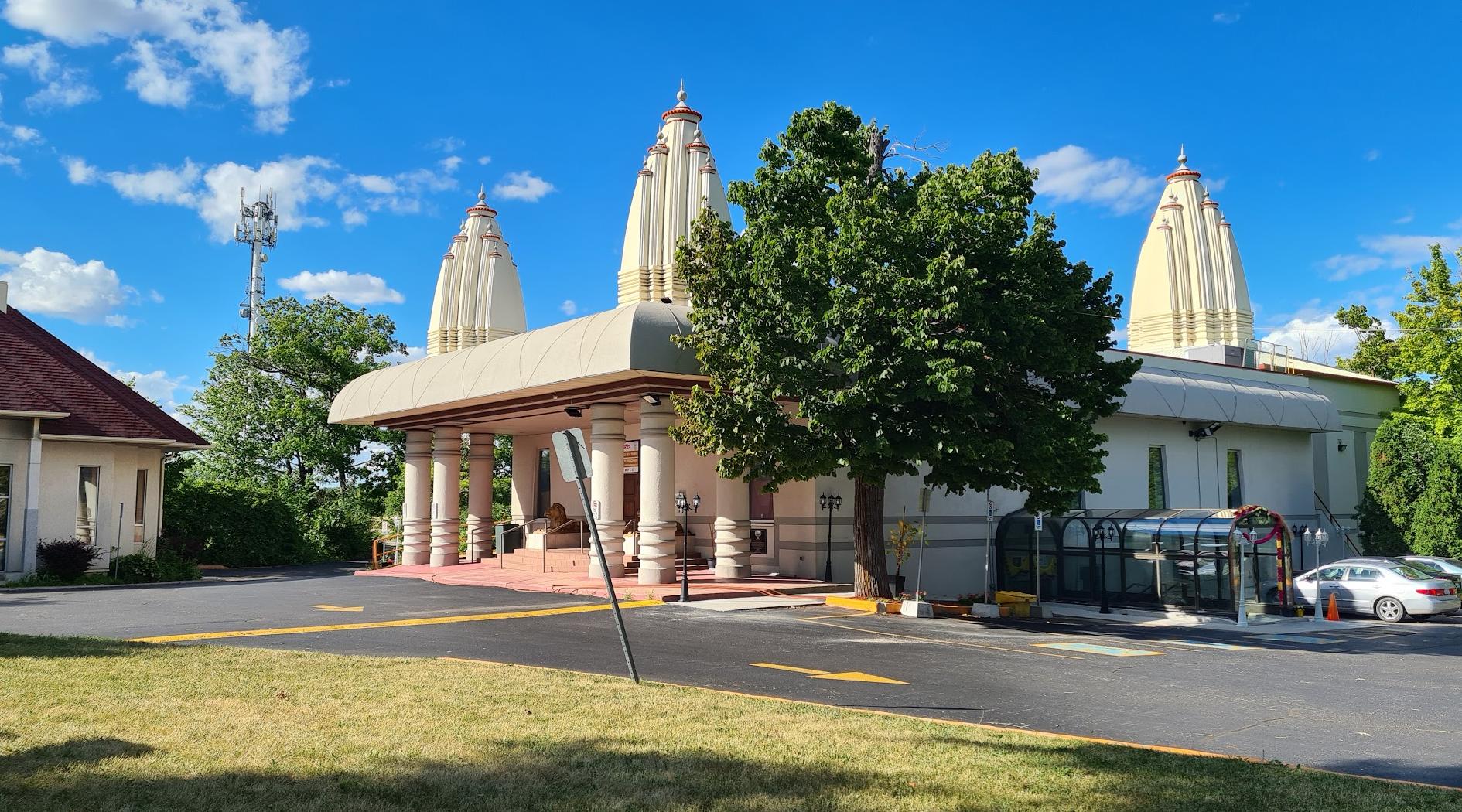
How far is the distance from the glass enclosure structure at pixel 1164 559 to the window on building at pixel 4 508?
25.8 meters

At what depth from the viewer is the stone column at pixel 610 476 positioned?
24.4 meters

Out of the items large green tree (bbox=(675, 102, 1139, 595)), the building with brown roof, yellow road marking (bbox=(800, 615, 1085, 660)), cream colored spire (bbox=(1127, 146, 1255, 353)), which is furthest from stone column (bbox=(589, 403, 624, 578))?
cream colored spire (bbox=(1127, 146, 1255, 353))

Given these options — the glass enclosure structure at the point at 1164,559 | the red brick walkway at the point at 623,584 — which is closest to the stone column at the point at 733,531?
the red brick walkway at the point at 623,584

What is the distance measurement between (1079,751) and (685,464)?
75.1 feet

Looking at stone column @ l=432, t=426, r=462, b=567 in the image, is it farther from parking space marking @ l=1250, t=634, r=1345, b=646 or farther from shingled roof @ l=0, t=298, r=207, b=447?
parking space marking @ l=1250, t=634, r=1345, b=646

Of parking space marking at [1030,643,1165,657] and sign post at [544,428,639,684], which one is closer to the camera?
sign post at [544,428,639,684]

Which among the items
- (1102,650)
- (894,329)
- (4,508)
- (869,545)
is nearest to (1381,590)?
(869,545)

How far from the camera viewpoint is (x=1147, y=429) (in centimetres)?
3188

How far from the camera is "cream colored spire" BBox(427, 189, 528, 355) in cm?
3509

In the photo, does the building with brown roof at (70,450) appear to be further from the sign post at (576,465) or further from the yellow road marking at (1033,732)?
the sign post at (576,465)

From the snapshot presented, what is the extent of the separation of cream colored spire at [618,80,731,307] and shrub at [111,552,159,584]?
14909mm

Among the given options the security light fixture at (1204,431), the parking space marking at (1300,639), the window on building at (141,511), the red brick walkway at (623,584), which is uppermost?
the security light fixture at (1204,431)

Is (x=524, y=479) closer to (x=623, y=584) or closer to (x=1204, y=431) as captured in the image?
(x=623, y=584)

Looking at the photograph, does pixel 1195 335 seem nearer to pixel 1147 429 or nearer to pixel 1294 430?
pixel 1294 430
